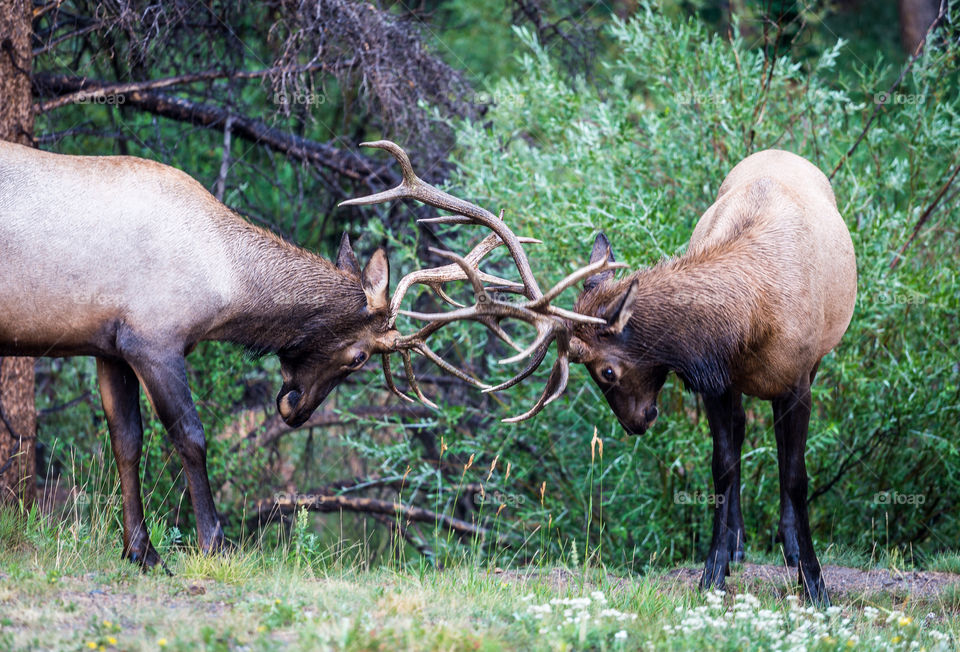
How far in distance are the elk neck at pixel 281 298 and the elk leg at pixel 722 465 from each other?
1957mm

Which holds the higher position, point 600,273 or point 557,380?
point 600,273

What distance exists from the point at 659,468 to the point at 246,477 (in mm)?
3174

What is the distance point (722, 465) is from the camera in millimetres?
5625

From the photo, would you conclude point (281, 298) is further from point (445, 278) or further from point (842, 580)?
point (842, 580)

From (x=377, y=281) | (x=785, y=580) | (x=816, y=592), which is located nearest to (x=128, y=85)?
(x=377, y=281)

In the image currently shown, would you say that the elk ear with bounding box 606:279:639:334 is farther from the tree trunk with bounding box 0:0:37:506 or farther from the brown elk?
the tree trunk with bounding box 0:0:37:506

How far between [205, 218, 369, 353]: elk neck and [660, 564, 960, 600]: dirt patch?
2252mm

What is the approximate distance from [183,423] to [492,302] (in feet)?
5.21

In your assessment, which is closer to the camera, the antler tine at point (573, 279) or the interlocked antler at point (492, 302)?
the antler tine at point (573, 279)

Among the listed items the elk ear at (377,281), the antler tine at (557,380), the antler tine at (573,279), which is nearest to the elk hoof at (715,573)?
the antler tine at (557,380)

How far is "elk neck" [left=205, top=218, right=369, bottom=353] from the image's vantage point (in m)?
5.39

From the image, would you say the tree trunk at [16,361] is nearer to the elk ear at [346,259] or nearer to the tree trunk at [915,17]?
the elk ear at [346,259]

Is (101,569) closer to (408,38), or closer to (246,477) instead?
(246,477)

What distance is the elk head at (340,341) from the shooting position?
18.3 ft
